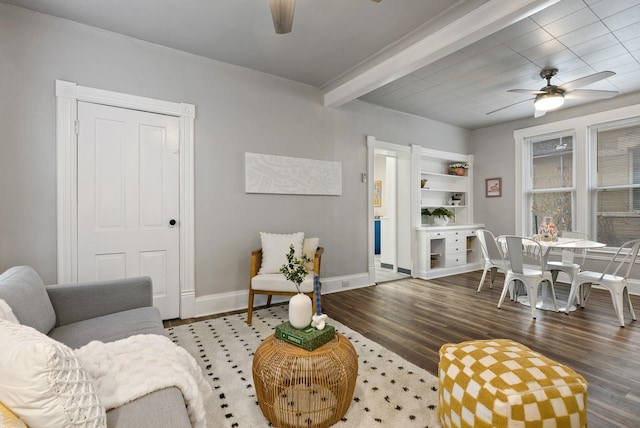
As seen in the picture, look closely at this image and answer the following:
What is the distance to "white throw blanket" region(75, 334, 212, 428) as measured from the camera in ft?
3.62

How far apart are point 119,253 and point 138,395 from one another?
2.22 metres

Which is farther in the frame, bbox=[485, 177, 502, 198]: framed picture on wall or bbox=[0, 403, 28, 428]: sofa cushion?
bbox=[485, 177, 502, 198]: framed picture on wall

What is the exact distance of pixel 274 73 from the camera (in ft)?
12.1

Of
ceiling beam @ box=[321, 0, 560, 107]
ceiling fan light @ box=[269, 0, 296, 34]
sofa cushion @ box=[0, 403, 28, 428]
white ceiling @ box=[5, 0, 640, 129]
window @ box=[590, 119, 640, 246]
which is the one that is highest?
white ceiling @ box=[5, 0, 640, 129]

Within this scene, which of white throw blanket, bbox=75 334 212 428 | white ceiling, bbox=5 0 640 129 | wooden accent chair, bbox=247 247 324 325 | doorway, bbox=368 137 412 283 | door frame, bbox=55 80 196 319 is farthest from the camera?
doorway, bbox=368 137 412 283

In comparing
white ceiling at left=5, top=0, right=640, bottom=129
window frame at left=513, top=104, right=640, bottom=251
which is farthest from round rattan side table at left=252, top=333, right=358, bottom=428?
window frame at left=513, top=104, right=640, bottom=251

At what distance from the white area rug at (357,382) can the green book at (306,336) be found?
1.43 ft

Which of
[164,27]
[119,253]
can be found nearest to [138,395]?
[119,253]

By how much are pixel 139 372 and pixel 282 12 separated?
1.99 metres

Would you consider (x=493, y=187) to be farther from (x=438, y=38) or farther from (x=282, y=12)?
(x=282, y=12)

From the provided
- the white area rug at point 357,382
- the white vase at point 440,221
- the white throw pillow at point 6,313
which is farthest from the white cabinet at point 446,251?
the white throw pillow at point 6,313

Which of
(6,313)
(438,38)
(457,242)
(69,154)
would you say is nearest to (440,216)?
(457,242)

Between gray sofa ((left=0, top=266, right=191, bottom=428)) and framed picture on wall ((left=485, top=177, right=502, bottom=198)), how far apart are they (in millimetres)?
5708

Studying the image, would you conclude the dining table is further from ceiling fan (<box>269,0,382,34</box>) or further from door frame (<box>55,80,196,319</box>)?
door frame (<box>55,80,196,319</box>)
